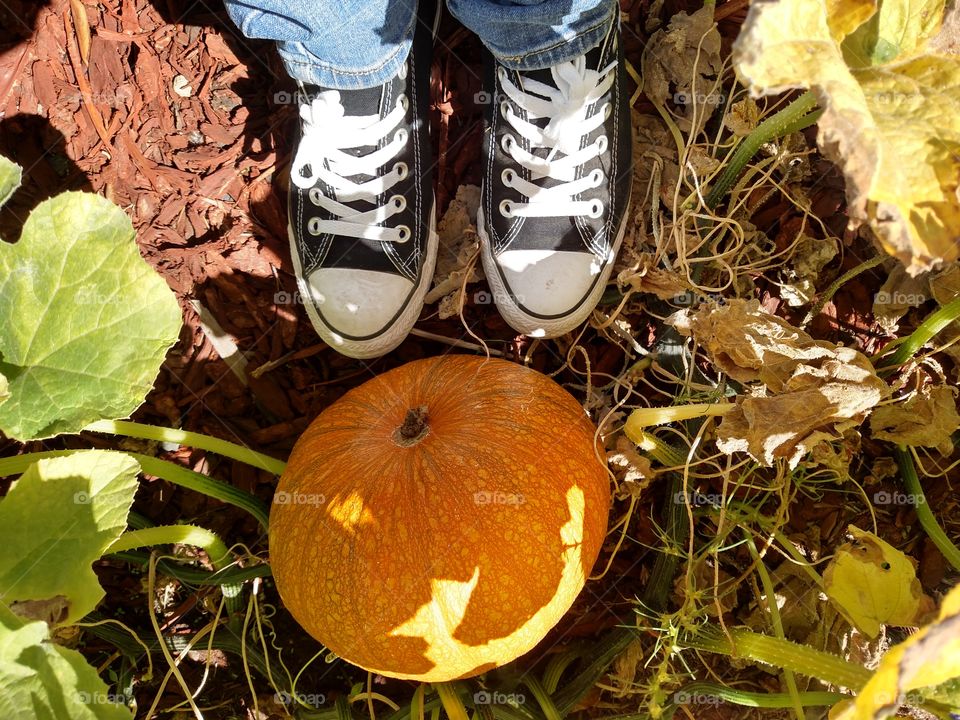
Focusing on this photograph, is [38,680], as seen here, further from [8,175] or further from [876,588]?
[876,588]

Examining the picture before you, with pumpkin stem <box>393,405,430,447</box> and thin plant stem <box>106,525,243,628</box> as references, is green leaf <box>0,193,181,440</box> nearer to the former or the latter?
thin plant stem <box>106,525,243,628</box>

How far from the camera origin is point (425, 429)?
4.33 feet

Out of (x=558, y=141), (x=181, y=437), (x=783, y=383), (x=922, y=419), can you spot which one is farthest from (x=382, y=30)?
(x=922, y=419)

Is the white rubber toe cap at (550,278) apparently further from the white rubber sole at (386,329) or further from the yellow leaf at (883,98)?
the yellow leaf at (883,98)

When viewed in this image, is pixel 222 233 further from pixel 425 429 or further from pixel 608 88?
pixel 608 88

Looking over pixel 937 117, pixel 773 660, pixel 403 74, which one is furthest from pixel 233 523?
pixel 937 117

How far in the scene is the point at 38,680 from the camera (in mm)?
1015

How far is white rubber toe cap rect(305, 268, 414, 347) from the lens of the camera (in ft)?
5.05

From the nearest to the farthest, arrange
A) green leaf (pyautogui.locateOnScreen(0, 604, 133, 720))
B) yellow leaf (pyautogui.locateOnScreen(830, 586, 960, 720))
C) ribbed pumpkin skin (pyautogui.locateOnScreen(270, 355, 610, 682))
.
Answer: yellow leaf (pyautogui.locateOnScreen(830, 586, 960, 720)) → green leaf (pyautogui.locateOnScreen(0, 604, 133, 720)) → ribbed pumpkin skin (pyautogui.locateOnScreen(270, 355, 610, 682))

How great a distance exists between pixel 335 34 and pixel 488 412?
2.25ft

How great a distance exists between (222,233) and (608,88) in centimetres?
88

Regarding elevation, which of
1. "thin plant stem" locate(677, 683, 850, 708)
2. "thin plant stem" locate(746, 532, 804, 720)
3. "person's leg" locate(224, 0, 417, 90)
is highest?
"person's leg" locate(224, 0, 417, 90)

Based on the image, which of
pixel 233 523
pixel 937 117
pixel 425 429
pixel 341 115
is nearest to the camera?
pixel 937 117

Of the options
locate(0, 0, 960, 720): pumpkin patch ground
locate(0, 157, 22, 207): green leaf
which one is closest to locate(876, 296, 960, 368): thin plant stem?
locate(0, 0, 960, 720): pumpkin patch ground
